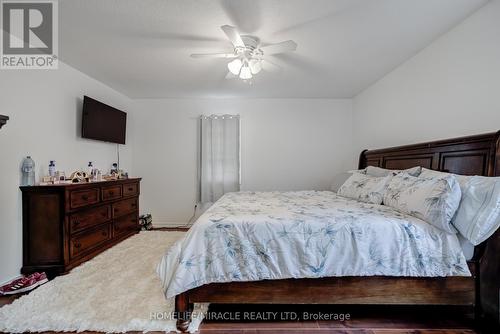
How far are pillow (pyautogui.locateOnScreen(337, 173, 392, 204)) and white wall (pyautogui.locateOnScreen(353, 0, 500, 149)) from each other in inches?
27.4

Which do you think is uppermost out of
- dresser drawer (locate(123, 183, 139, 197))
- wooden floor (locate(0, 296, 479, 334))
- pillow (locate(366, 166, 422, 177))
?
pillow (locate(366, 166, 422, 177))

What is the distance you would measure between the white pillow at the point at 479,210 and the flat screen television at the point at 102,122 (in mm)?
3964

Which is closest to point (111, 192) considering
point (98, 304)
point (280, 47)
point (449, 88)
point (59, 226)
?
point (59, 226)

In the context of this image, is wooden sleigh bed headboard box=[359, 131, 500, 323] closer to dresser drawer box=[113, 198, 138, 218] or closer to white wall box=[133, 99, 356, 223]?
white wall box=[133, 99, 356, 223]

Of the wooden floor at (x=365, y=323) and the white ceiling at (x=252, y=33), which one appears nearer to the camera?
the wooden floor at (x=365, y=323)

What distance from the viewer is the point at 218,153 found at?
4465 mm

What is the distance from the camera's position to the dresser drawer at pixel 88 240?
2.59 meters

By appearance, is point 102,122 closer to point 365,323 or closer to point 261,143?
point 261,143

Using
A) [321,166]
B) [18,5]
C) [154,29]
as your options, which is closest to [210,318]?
[154,29]

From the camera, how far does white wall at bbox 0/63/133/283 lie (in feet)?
7.47

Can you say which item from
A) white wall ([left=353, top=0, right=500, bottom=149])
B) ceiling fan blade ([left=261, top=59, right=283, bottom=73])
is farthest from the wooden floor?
ceiling fan blade ([left=261, top=59, right=283, bottom=73])

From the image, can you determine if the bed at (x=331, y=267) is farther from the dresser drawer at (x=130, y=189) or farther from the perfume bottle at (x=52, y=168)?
the dresser drawer at (x=130, y=189)

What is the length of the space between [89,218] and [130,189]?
98 centimetres

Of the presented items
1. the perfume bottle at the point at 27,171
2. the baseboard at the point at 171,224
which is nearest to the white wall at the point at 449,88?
the baseboard at the point at 171,224
